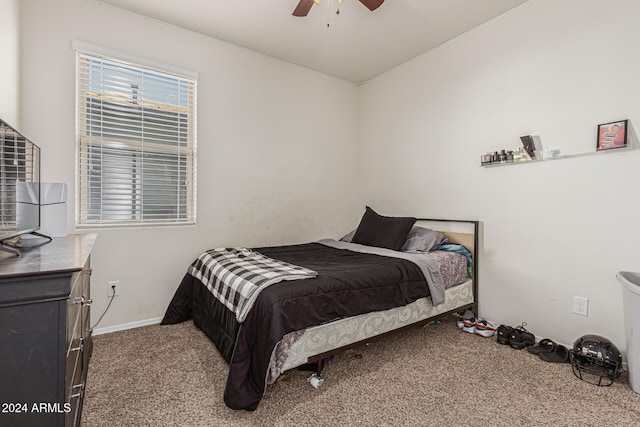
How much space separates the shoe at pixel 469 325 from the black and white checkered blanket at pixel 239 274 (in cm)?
160

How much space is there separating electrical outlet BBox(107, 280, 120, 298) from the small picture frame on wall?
12.5 ft

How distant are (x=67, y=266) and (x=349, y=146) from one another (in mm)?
3533

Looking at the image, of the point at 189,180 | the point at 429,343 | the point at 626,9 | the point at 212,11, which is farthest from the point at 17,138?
the point at 626,9

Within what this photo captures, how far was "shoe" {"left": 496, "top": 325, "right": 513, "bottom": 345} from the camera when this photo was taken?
2.42 meters

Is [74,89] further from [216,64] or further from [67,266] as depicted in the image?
[67,266]

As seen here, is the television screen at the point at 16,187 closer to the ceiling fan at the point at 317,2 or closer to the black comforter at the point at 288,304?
the black comforter at the point at 288,304

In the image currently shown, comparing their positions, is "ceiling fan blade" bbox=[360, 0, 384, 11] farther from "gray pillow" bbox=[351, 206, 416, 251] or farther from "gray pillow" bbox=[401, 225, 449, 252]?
"gray pillow" bbox=[401, 225, 449, 252]

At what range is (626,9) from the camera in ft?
6.75

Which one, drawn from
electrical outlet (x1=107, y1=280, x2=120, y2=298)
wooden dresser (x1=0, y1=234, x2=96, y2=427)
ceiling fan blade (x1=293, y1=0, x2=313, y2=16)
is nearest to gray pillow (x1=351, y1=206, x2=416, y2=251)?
ceiling fan blade (x1=293, y1=0, x2=313, y2=16)

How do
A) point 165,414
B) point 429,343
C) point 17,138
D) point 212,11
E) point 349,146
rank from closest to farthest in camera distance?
point 17,138 → point 165,414 → point 429,343 → point 212,11 → point 349,146

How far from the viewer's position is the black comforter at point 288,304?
5.34 ft

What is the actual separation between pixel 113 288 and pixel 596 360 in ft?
11.7

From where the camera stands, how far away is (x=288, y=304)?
1.69 meters

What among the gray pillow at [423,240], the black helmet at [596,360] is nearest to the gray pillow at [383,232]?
the gray pillow at [423,240]
